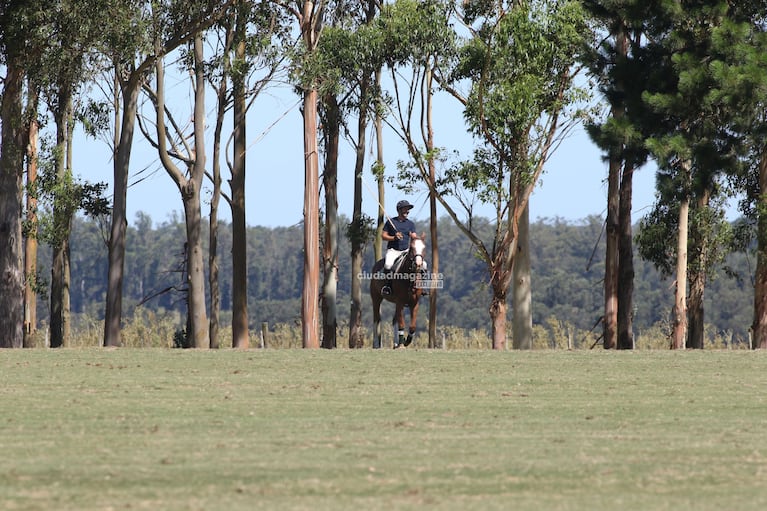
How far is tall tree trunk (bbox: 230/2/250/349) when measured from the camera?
3441 centimetres

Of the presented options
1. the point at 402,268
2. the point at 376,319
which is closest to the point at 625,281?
the point at 376,319

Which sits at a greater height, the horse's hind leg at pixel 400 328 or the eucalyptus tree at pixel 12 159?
the eucalyptus tree at pixel 12 159

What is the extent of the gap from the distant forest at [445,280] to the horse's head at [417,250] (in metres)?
60.0

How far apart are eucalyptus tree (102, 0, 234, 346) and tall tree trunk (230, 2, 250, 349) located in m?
2.54

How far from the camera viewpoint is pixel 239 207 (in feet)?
116

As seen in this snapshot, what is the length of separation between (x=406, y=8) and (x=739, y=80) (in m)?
10.7

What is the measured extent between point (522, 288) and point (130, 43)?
10.3 m

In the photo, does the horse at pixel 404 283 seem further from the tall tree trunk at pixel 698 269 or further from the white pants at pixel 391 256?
the tall tree trunk at pixel 698 269

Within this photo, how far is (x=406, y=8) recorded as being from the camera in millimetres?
34719

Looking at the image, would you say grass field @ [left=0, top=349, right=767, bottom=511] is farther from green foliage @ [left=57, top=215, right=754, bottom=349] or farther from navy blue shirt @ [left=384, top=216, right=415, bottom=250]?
green foliage @ [left=57, top=215, right=754, bottom=349]

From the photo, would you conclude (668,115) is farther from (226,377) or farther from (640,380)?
(226,377)

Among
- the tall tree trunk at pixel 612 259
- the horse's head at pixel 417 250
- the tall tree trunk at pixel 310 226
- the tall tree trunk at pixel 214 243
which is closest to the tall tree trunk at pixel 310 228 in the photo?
the tall tree trunk at pixel 310 226

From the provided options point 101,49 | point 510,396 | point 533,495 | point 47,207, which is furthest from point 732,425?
point 47,207

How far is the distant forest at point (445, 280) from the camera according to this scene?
3797 inches
